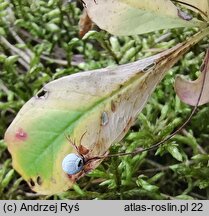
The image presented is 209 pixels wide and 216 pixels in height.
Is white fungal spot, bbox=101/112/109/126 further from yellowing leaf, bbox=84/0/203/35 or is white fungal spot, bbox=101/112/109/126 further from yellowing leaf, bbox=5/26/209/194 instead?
yellowing leaf, bbox=84/0/203/35

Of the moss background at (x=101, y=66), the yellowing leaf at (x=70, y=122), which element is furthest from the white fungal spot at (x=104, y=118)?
the moss background at (x=101, y=66)

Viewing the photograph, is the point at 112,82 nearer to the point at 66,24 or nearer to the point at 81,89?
the point at 81,89

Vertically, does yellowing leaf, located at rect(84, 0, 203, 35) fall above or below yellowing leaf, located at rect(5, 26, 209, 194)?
above

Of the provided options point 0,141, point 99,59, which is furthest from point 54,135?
point 99,59

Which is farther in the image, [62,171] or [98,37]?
[98,37]

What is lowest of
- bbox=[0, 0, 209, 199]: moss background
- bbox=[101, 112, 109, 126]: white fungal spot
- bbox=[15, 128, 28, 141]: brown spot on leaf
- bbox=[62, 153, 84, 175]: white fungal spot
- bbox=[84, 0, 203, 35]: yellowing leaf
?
bbox=[0, 0, 209, 199]: moss background

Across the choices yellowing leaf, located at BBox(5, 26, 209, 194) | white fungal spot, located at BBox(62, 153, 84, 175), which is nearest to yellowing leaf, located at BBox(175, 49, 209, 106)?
yellowing leaf, located at BBox(5, 26, 209, 194)

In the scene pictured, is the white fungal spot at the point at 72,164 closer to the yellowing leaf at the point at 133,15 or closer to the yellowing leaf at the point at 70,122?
the yellowing leaf at the point at 70,122

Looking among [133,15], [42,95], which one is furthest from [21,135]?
[133,15]
